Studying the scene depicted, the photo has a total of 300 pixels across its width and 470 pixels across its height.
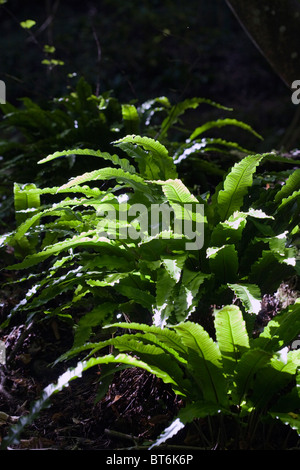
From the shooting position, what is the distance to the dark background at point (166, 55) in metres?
7.72

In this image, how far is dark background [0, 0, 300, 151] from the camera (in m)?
7.72

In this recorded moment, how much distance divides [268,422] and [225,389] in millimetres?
178

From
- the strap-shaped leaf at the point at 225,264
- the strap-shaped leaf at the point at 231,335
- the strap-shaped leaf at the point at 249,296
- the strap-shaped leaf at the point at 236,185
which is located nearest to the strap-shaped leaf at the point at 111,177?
the strap-shaped leaf at the point at 236,185

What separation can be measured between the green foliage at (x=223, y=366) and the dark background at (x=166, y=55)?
6.01 meters

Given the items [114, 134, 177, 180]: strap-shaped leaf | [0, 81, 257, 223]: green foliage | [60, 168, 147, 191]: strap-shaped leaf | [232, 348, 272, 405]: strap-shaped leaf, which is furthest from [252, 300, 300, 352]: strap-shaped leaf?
[0, 81, 257, 223]: green foliage

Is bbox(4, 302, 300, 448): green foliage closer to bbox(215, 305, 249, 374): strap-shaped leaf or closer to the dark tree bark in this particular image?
bbox(215, 305, 249, 374): strap-shaped leaf

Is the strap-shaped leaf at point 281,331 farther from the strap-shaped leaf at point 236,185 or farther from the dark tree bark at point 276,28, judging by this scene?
the dark tree bark at point 276,28

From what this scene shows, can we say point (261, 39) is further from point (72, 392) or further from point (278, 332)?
point (72, 392)

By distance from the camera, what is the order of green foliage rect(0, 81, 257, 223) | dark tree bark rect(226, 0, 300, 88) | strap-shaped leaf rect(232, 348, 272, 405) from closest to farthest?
1. strap-shaped leaf rect(232, 348, 272, 405)
2. dark tree bark rect(226, 0, 300, 88)
3. green foliage rect(0, 81, 257, 223)

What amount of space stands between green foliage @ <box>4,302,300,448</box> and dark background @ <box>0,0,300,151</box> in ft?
19.7

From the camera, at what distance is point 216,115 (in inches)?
275

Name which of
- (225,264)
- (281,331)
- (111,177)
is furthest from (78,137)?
(281,331)

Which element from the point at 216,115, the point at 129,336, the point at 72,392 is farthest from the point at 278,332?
the point at 216,115

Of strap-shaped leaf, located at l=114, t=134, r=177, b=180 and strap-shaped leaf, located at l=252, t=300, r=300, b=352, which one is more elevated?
strap-shaped leaf, located at l=114, t=134, r=177, b=180
